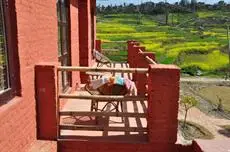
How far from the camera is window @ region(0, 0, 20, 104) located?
171 inches

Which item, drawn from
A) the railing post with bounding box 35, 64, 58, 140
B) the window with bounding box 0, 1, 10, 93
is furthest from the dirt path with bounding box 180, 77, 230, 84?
the window with bounding box 0, 1, 10, 93

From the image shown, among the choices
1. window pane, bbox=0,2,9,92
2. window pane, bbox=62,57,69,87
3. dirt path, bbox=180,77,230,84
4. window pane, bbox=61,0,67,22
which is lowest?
dirt path, bbox=180,77,230,84

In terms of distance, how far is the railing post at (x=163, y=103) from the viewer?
525 centimetres

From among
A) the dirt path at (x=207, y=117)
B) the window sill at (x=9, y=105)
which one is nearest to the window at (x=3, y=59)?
the window sill at (x=9, y=105)

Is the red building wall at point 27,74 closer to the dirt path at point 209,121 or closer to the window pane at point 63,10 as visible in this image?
the window pane at point 63,10

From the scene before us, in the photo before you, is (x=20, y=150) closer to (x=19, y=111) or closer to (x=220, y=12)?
(x=19, y=111)

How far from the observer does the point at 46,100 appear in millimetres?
5398

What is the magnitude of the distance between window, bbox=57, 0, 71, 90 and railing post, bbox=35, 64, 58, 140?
2.41 meters

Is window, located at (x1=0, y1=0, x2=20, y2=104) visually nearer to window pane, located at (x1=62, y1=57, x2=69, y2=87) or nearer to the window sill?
the window sill

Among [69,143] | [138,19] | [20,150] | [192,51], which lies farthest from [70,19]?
[138,19]

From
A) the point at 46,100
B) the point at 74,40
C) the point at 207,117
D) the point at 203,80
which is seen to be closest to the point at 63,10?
the point at 74,40

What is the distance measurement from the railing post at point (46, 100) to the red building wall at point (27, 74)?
0.37 ft

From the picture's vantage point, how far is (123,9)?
335 feet

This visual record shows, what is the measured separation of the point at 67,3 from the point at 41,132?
413 cm
